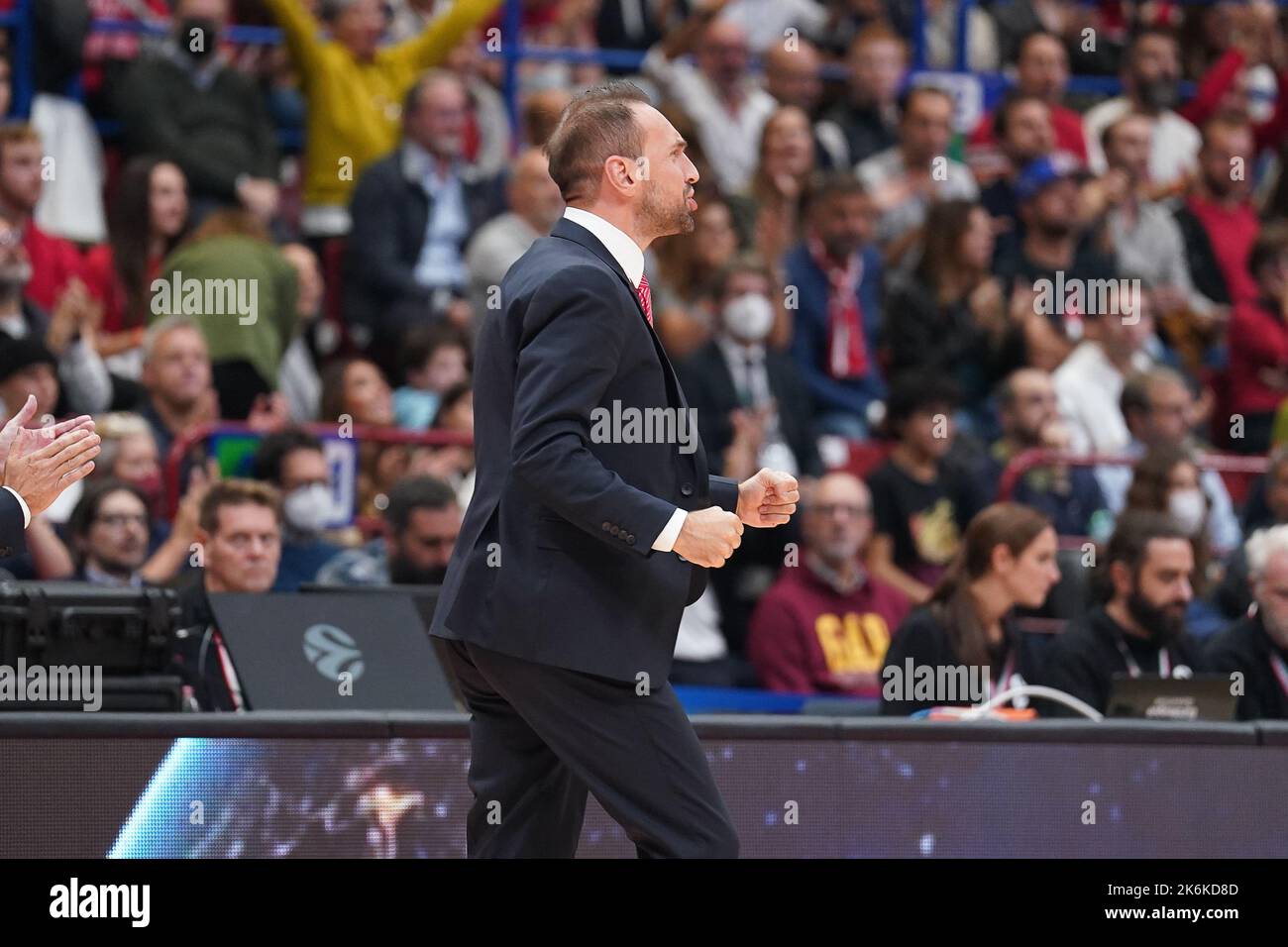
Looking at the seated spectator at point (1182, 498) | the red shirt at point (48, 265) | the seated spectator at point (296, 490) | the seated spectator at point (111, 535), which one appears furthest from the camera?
the red shirt at point (48, 265)

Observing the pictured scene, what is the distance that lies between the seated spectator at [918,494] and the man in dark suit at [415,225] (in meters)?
1.86

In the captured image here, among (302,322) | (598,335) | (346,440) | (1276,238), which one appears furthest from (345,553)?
(1276,238)

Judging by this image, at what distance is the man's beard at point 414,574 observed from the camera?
23.1 ft

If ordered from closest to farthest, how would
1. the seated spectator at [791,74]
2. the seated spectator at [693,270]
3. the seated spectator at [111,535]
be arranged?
the seated spectator at [111,535]
the seated spectator at [693,270]
the seated spectator at [791,74]

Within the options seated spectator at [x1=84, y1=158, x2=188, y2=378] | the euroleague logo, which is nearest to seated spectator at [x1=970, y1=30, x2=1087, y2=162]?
seated spectator at [x1=84, y1=158, x2=188, y2=378]

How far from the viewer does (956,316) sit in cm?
966

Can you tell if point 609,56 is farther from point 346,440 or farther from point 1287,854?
point 1287,854

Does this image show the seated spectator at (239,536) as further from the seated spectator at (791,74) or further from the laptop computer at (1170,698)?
the seated spectator at (791,74)

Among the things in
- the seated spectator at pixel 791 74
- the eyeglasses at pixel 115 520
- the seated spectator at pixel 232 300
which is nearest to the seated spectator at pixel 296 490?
the eyeglasses at pixel 115 520

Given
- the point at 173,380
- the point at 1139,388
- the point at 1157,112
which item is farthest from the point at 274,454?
the point at 1157,112

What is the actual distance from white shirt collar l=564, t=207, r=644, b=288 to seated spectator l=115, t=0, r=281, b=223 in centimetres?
502

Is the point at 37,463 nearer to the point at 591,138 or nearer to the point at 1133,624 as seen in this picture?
the point at 591,138

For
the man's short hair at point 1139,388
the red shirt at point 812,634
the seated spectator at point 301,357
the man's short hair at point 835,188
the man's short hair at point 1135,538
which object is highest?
the man's short hair at point 835,188

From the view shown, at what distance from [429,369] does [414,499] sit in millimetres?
1603
